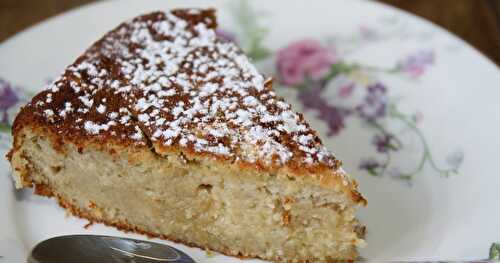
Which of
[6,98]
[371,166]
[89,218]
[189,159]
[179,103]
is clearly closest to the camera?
[189,159]

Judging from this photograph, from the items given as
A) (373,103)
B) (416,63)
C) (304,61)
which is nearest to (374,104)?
(373,103)

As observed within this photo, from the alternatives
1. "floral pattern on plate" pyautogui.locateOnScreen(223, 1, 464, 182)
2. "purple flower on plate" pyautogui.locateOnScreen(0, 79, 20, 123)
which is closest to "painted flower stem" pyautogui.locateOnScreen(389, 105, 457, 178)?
"floral pattern on plate" pyautogui.locateOnScreen(223, 1, 464, 182)

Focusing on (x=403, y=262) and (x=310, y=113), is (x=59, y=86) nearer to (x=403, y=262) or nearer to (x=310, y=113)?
(x=310, y=113)

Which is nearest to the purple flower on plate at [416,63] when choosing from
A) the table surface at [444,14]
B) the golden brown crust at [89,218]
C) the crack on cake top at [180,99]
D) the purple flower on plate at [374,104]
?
the purple flower on plate at [374,104]

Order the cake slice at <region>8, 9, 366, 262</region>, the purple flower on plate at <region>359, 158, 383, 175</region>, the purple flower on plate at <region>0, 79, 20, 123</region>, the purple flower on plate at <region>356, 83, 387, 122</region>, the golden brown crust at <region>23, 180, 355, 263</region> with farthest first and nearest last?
the purple flower on plate at <region>356, 83, 387, 122</region>, the purple flower on plate at <region>0, 79, 20, 123</region>, the purple flower on plate at <region>359, 158, 383, 175</region>, the golden brown crust at <region>23, 180, 355, 263</region>, the cake slice at <region>8, 9, 366, 262</region>

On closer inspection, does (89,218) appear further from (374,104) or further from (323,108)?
(374,104)

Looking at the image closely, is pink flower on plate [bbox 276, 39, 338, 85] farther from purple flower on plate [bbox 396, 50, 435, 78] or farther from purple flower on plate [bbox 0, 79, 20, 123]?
purple flower on plate [bbox 0, 79, 20, 123]
